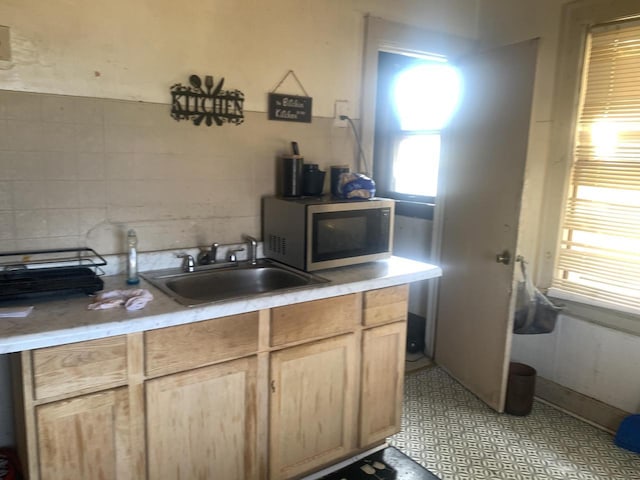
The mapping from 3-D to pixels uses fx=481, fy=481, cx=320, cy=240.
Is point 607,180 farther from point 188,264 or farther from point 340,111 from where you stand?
point 188,264

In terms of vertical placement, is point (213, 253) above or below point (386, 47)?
below

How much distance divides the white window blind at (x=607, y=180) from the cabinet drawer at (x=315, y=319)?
1.47 meters

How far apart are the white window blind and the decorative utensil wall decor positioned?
1895 millimetres

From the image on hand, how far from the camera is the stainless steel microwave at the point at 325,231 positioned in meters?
2.11

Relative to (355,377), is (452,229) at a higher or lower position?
higher

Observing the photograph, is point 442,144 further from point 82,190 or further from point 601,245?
point 82,190

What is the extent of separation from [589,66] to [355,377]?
2.09 m

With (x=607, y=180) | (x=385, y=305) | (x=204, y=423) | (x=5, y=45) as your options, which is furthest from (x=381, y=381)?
(x=5, y=45)

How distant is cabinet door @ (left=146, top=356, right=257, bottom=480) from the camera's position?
5.37 ft

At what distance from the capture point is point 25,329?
1.38 m

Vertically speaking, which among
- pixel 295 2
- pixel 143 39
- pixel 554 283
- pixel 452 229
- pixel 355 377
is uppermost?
pixel 295 2

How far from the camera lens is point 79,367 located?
1.46 metres

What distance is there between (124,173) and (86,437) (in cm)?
104

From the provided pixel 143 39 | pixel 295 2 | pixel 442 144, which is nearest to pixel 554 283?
pixel 442 144
